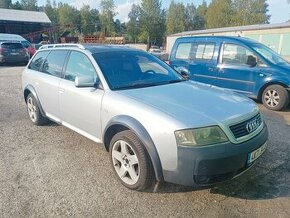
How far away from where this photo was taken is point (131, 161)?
3291 millimetres

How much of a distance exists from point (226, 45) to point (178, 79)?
392 centimetres

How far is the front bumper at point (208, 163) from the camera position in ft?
9.08

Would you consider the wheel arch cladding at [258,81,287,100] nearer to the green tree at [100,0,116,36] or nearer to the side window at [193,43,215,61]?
the side window at [193,43,215,61]

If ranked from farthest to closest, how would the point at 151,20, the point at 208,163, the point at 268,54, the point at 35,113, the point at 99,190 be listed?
the point at 151,20 < the point at 268,54 < the point at 35,113 < the point at 99,190 < the point at 208,163

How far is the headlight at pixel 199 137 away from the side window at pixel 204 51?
5.45m

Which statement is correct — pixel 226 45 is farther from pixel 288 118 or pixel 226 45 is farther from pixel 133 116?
pixel 133 116

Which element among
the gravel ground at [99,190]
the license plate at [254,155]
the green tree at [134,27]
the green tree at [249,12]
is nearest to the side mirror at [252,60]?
the gravel ground at [99,190]

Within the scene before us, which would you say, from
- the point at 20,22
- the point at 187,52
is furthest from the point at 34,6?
the point at 187,52

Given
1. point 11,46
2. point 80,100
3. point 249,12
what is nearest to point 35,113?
point 80,100

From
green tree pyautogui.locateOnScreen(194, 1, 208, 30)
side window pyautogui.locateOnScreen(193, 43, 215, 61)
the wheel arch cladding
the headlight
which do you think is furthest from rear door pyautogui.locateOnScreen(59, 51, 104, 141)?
green tree pyautogui.locateOnScreen(194, 1, 208, 30)

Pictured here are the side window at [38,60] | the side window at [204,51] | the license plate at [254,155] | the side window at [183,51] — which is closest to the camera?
the license plate at [254,155]

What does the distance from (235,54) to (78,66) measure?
471cm

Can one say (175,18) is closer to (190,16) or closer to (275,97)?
(190,16)

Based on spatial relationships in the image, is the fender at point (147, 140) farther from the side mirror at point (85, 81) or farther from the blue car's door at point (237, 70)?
the blue car's door at point (237, 70)
